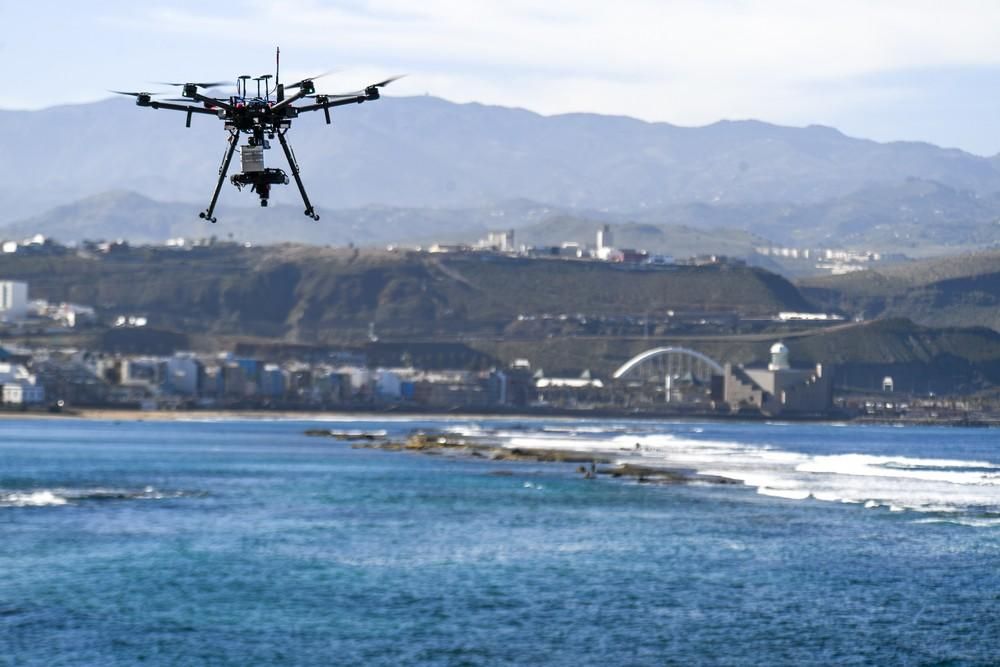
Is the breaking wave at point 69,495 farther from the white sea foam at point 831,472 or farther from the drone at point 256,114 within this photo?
the drone at point 256,114

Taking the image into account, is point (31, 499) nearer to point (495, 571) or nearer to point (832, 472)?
point (495, 571)

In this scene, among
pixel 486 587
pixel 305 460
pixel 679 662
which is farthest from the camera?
pixel 305 460

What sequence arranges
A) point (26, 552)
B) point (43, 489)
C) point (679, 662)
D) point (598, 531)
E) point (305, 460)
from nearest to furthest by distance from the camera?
point (679, 662)
point (26, 552)
point (598, 531)
point (43, 489)
point (305, 460)

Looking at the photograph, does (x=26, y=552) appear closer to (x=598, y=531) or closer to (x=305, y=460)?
(x=598, y=531)

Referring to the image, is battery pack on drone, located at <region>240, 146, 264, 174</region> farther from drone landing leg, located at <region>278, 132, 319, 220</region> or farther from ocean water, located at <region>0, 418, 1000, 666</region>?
ocean water, located at <region>0, 418, 1000, 666</region>

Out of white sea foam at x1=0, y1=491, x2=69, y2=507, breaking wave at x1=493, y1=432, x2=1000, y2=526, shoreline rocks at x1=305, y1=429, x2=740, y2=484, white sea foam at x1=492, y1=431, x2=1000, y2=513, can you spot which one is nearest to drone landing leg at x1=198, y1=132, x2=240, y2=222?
breaking wave at x1=493, y1=432, x2=1000, y2=526

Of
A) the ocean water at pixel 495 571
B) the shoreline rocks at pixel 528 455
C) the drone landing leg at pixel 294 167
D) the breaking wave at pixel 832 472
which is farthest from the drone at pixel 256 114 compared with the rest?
the shoreline rocks at pixel 528 455

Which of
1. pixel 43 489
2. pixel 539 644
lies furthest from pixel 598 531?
pixel 43 489

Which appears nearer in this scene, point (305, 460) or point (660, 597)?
point (660, 597)
